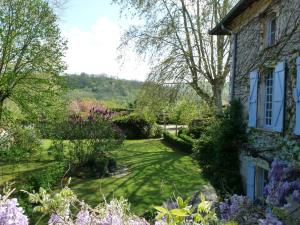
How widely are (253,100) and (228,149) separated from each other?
1.94 m

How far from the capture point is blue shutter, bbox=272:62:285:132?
6766mm

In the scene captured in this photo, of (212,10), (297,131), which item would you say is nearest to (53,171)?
(297,131)

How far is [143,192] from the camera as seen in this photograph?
Answer: 10.7 metres

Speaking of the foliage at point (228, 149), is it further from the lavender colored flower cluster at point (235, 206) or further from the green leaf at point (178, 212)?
the green leaf at point (178, 212)

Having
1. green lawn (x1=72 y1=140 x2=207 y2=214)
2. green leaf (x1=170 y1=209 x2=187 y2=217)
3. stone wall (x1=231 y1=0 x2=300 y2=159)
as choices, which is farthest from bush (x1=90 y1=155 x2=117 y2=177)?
green leaf (x1=170 y1=209 x2=187 y2=217)

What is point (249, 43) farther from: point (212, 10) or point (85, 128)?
point (212, 10)

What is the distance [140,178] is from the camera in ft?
41.4

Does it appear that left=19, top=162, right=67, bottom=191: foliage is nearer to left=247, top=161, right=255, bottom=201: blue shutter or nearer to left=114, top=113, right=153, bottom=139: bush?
left=247, top=161, right=255, bottom=201: blue shutter

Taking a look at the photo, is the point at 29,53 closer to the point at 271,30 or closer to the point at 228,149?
the point at 228,149

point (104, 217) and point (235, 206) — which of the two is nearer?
point (104, 217)

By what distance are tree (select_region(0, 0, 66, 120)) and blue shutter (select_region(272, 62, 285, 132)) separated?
953cm

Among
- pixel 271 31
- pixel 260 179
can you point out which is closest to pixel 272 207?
pixel 260 179

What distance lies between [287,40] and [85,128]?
840cm

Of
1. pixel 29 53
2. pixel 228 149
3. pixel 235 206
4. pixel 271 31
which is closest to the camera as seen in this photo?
pixel 235 206
